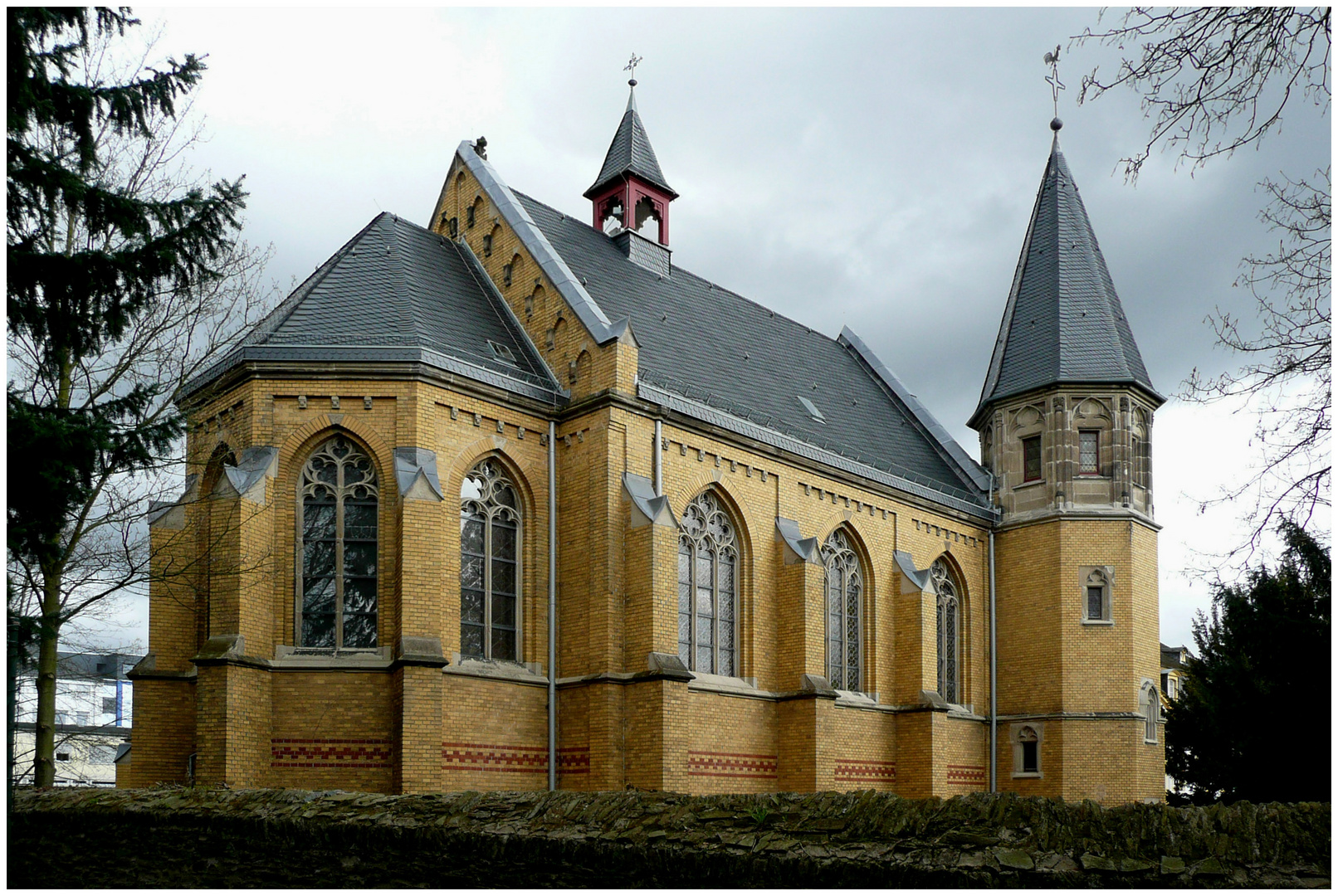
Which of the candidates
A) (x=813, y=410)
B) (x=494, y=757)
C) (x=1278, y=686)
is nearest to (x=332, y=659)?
(x=494, y=757)

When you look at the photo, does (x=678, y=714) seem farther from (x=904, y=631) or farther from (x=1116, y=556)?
(x=1116, y=556)

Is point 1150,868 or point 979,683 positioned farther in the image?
point 979,683

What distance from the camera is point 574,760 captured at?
19.4m

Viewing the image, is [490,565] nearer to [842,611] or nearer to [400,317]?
[400,317]

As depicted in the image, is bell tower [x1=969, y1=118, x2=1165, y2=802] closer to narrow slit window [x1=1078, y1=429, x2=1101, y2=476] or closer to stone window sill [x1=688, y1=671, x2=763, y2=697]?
narrow slit window [x1=1078, y1=429, x2=1101, y2=476]

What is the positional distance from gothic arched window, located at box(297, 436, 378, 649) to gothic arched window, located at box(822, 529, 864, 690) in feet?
30.6

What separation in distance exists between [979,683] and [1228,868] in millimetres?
20397

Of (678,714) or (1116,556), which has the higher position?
(1116,556)

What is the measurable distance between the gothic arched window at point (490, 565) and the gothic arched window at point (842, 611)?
692 cm

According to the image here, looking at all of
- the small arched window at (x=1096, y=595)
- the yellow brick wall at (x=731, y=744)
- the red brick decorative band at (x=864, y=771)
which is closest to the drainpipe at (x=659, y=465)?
the yellow brick wall at (x=731, y=744)

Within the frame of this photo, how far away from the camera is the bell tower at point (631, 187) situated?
2906 centimetres

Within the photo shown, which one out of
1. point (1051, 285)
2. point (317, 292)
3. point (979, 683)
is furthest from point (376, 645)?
point (1051, 285)

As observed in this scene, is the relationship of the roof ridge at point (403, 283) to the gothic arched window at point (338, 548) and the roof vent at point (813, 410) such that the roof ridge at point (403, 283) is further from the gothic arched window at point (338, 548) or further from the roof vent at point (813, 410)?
Result: the roof vent at point (813, 410)

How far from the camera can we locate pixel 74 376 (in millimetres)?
15344
